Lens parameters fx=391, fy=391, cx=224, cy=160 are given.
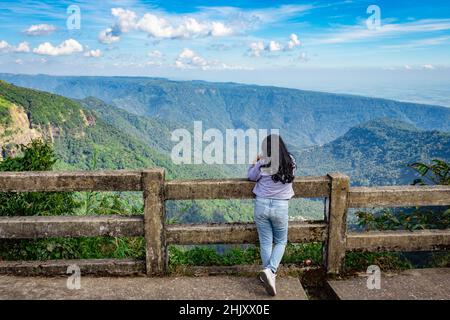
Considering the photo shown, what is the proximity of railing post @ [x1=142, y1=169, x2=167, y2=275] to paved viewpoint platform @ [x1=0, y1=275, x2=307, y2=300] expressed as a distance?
183 mm

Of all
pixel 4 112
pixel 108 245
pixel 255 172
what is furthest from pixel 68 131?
pixel 255 172

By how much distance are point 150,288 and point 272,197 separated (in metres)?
1.67

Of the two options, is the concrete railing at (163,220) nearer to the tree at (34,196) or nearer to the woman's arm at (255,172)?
the woman's arm at (255,172)

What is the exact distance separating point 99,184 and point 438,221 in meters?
4.78

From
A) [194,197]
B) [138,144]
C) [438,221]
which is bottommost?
[138,144]

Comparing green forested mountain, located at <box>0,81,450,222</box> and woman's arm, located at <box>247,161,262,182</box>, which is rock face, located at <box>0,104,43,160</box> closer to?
green forested mountain, located at <box>0,81,450,222</box>

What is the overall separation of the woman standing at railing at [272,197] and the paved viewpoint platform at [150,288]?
0.89ft

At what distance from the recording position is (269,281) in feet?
13.4

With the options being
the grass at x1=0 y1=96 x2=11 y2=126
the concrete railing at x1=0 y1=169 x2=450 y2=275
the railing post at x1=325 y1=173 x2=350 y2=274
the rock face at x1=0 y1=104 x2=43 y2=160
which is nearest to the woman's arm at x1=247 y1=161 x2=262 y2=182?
the concrete railing at x1=0 y1=169 x2=450 y2=275

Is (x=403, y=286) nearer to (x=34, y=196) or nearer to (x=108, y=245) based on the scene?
(x=108, y=245)

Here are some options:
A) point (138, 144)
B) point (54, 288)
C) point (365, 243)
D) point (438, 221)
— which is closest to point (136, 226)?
point (54, 288)

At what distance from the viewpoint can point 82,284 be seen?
436 centimetres
